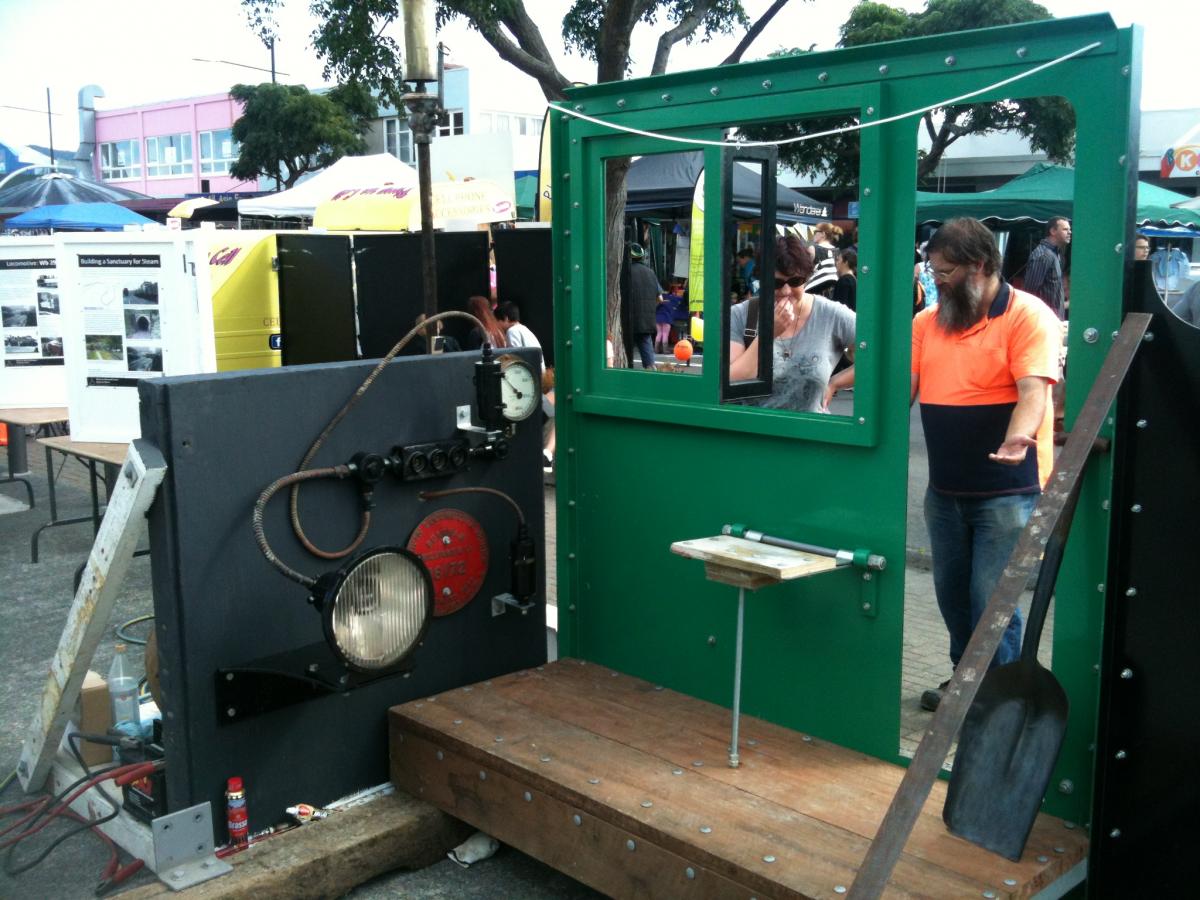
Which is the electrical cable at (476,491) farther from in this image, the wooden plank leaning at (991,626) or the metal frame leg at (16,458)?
the metal frame leg at (16,458)

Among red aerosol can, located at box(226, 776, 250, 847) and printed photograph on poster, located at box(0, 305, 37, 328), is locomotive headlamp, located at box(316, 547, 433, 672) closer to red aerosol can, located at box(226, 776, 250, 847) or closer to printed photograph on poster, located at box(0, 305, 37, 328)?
red aerosol can, located at box(226, 776, 250, 847)

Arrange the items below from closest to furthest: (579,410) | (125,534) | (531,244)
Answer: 1. (125,534)
2. (579,410)
3. (531,244)

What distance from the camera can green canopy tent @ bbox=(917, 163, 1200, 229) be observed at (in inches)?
520

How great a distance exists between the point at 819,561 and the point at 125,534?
1.95m

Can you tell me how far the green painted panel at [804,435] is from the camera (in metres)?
2.79

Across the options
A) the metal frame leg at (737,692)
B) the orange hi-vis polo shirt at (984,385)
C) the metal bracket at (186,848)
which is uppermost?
the orange hi-vis polo shirt at (984,385)

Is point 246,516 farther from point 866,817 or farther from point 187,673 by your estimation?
point 866,817

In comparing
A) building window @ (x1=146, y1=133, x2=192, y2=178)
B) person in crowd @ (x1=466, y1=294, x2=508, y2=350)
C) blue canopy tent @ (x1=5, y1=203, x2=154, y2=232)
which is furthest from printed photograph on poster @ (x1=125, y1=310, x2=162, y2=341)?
building window @ (x1=146, y1=133, x2=192, y2=178)

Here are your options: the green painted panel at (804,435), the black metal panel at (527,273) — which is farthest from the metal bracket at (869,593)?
the black metal panel at (527,273)

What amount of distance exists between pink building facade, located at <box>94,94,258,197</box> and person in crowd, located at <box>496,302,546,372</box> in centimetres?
4273

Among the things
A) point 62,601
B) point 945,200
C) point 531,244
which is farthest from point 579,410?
point 945,200

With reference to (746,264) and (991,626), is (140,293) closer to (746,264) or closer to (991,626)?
(746,264)

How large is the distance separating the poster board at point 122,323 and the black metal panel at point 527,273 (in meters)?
3.20

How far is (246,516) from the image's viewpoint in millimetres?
3320
